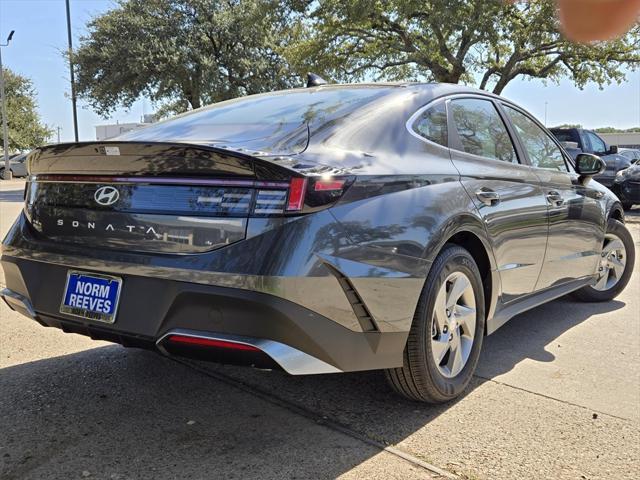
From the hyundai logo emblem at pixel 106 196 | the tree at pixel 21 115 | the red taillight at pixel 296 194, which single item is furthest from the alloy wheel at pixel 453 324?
the tree at pixel 21 115

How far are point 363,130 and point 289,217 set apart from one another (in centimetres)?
70

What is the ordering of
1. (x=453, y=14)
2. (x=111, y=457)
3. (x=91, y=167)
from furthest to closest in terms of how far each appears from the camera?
(x=453, y=14) → (x=91, y=167) → (x=111, y=457)

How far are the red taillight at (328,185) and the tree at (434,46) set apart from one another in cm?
1491

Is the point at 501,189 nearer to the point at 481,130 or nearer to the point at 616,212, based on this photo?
the point at 481,130

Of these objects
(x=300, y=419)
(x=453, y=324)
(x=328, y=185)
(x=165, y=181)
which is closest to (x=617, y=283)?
(x=453, y=324)

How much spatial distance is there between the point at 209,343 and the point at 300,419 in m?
0.80

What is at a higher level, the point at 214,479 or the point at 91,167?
the point at 91,167

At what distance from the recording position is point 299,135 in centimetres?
266

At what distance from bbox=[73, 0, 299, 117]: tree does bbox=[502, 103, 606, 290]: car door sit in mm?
18247

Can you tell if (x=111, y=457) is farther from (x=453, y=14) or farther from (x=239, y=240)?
(x=453, y=14)

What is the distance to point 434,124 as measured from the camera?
10.4 ft

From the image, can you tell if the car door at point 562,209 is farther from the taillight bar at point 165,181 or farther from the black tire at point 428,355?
the taillight bar at point 165,181

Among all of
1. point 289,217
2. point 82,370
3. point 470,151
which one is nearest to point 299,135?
point 289,217

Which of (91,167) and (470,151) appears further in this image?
(470,151)
